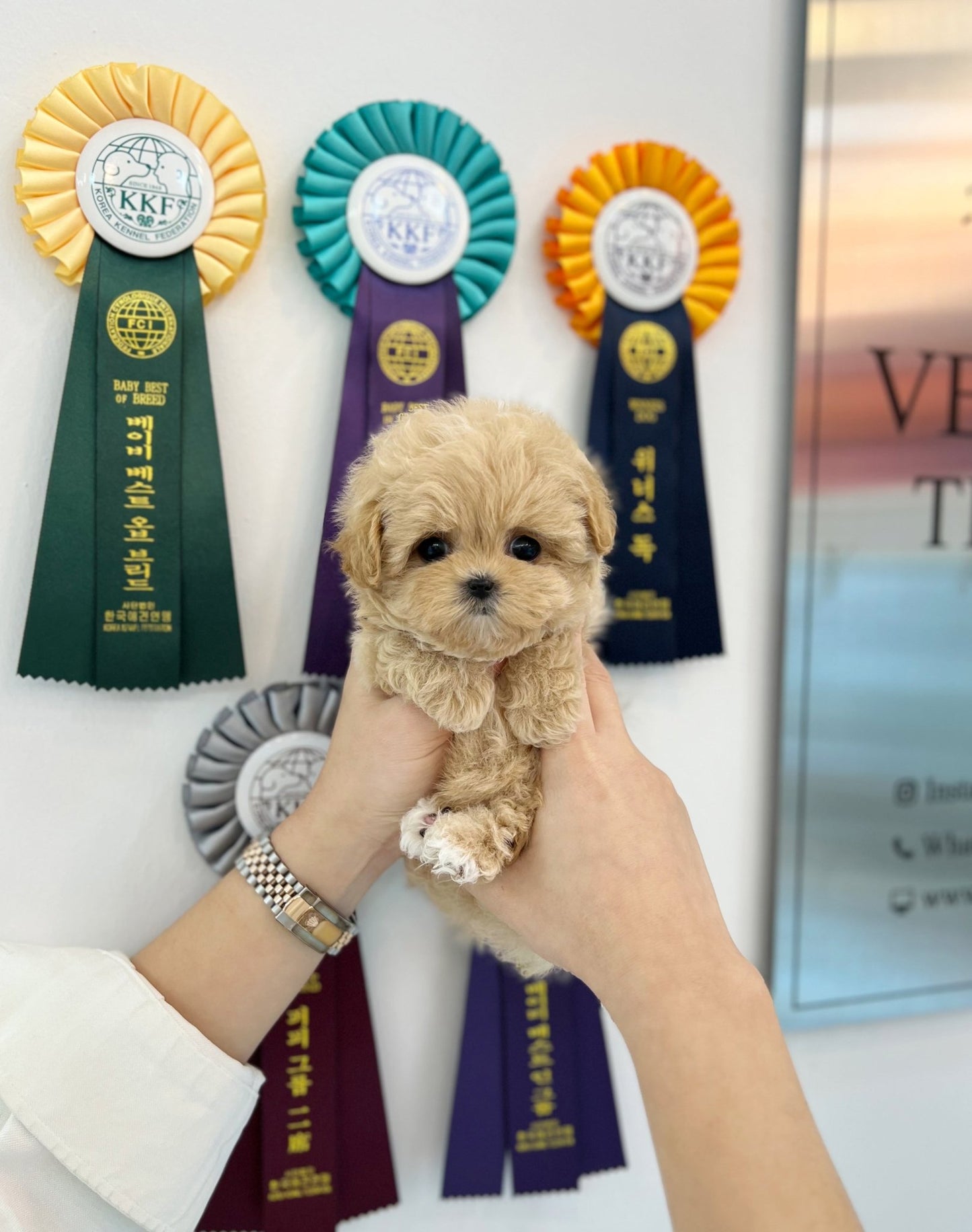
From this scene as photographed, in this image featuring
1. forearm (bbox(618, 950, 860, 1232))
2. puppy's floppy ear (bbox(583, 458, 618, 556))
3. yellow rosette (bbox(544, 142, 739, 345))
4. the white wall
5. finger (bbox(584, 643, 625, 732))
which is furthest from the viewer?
yellow rosette (bbox(544, 142, 739, 345))

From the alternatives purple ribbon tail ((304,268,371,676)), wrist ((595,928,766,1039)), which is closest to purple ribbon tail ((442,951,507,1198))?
wrist ((595,928,766,1039))

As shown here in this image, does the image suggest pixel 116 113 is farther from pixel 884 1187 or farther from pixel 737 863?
pixel 884 1187

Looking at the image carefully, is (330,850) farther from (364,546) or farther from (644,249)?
(644,249)

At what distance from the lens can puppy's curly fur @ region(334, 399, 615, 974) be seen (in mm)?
744

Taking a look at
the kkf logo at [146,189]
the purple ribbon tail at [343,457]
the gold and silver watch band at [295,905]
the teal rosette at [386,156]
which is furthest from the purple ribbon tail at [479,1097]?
the kkf logo at [146,189]

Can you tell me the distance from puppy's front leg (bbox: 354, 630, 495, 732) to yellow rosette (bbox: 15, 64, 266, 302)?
55cm

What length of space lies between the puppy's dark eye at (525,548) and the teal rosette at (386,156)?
1.61 ft

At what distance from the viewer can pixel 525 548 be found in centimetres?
78

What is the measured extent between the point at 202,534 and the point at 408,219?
496 millimetres

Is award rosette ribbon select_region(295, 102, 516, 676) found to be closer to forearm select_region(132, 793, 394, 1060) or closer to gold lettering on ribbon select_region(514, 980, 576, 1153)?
forearm select_region(132, 793, 394, 1060)

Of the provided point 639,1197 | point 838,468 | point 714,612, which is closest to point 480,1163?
point 639,1197

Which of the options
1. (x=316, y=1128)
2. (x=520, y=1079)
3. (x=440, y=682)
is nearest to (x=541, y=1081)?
(x=520, y=1079)

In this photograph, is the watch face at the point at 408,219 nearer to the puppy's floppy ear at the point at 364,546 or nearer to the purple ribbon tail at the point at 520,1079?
the puppy's floppy ear at the point at 364,546

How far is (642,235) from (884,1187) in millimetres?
1649
